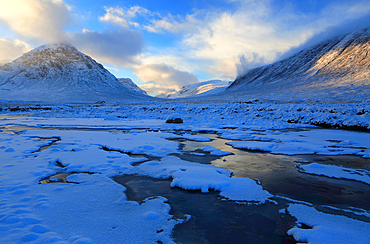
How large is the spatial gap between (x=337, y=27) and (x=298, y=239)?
485ft

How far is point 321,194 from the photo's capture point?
387 cm

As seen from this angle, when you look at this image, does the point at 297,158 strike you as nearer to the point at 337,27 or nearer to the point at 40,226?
the point at 40,226

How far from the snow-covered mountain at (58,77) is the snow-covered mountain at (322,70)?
69781 mm

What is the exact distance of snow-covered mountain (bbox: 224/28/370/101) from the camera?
6444 cm

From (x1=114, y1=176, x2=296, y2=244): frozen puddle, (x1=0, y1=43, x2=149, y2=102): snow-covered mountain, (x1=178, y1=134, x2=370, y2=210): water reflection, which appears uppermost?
(x1=0, y1=43, x2=149, y2=102): snow-covered mountain

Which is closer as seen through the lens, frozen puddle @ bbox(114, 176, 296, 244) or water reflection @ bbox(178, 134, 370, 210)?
frozen puddle @ bbox(114, 176, 296, 244)

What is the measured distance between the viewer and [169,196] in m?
3.76

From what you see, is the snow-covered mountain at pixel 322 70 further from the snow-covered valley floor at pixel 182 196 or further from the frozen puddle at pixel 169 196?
the frozen puddle at pixel 169 196

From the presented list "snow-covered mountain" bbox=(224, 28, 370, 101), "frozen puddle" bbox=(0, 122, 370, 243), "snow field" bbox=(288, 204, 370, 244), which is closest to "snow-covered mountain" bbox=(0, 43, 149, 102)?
"snow-covered mountain" bbox=(224, 28, 370, 101)

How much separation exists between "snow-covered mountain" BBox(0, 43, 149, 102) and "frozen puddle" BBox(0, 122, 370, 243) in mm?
94798

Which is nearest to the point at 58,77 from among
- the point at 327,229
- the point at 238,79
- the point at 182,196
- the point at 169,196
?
the point at 238,79

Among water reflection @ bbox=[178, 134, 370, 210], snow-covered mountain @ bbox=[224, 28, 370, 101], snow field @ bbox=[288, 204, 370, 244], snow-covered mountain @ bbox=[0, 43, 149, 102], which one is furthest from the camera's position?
snow-covered mountain @ bbox=[0, 43, 149, 102]

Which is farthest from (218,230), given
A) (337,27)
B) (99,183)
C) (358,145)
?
(337,27)

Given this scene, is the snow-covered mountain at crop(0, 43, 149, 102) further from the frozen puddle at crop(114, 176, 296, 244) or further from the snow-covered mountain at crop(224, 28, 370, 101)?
the frozen puddle at crop(114, 176, 296, 244)
